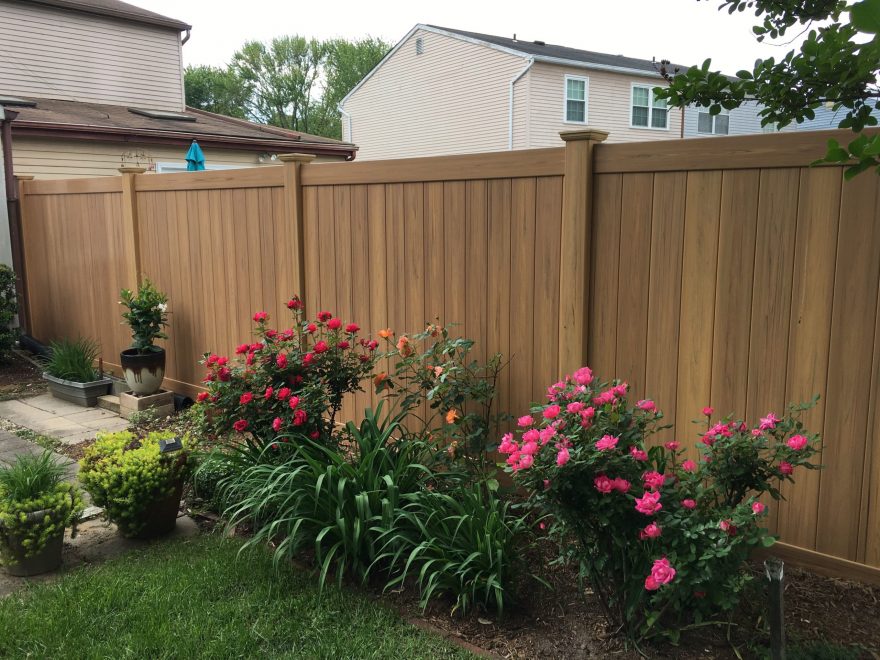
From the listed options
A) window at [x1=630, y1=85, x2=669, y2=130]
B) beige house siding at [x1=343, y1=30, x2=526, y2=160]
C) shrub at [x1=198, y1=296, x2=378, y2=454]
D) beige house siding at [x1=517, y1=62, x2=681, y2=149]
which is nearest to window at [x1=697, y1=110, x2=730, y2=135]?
beige house siding at [x1=517, y1=62, x2=681, y2=149]

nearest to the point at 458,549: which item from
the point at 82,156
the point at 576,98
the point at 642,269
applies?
the point at 642,269

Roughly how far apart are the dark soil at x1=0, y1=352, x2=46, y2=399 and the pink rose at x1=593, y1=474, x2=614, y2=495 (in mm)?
6864

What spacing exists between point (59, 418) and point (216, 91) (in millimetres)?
42480

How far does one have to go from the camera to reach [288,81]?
1796 inches

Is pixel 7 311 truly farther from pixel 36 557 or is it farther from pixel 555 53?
pixel 555 53

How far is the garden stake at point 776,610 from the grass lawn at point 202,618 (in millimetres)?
1101

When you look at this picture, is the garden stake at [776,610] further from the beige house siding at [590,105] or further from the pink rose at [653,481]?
the beige house siding at [590,105]

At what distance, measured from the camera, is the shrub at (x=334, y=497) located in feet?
11.2

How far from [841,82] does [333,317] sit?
12.5ft

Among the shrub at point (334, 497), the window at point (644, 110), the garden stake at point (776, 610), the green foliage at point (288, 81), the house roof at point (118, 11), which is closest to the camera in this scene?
the garden stake at point (776, 610)

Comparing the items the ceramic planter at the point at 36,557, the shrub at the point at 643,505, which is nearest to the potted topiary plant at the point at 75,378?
the ceramic planter at the point at 36,557

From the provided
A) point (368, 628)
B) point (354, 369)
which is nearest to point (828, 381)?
point (368, 628)

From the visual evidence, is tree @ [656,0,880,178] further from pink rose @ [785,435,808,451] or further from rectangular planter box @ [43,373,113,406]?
rectangular planter box @ [43,373,113,406]

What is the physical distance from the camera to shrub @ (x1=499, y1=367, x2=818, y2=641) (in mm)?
2525
